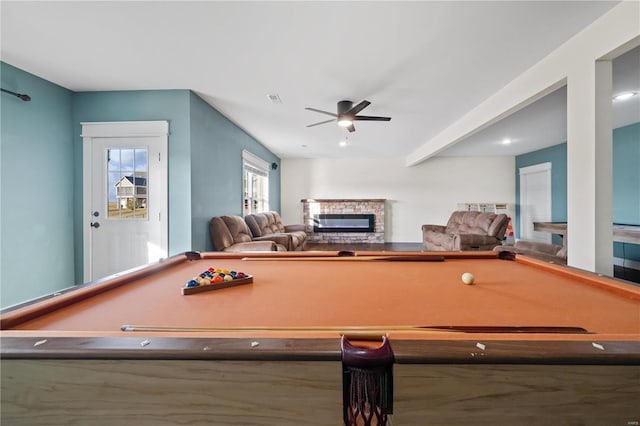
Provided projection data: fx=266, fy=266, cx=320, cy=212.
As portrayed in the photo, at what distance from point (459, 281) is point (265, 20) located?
83.7 inches

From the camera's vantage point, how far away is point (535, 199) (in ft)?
22.4

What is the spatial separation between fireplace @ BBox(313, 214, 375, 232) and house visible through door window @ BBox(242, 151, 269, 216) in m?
1.62

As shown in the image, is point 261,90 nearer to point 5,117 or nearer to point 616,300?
point 5,117

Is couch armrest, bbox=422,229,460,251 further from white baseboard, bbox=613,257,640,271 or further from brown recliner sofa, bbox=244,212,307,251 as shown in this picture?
brown recliner sofa, bbox=244,212,307,251

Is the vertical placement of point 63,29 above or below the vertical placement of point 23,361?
above

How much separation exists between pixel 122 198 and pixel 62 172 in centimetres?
65

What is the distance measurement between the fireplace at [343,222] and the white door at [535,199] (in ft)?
13.2

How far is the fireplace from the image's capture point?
760 centimetres

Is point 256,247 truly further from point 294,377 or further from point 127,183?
point 294,377

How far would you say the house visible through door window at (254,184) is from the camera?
17.3 ft

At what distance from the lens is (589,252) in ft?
6.64

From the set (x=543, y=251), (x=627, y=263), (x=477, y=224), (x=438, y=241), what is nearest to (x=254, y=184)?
(x=438, y=241)

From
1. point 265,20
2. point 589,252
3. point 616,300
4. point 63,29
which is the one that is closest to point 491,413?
point 616,300

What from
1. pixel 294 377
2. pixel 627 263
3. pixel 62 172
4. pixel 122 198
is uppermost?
pixel 62 172
